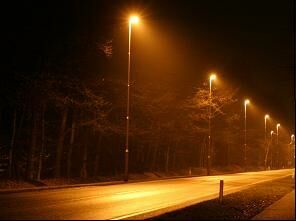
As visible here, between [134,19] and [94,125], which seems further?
[134,19]

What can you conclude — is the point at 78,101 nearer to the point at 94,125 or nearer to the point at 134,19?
the point at 94,125

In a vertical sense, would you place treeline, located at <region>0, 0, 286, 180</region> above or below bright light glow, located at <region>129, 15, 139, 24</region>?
below

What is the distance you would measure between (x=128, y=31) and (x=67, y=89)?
7383 millimetres

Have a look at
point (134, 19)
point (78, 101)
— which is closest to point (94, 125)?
point (78, 101)

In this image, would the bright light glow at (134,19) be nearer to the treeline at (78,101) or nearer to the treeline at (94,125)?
the treeline at (78,101)

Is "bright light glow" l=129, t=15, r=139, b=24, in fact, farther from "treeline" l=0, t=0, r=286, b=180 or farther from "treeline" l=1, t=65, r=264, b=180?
"treeline" l=1, t=65, r=264, b=180

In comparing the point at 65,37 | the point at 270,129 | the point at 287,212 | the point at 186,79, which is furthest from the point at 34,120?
the point at 270,129

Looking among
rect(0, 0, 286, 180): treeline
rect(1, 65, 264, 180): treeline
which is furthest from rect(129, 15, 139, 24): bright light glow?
rect(1, 65, 264, 180): treeline

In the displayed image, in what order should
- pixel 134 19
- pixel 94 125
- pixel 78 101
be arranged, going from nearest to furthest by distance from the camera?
pixel 78 101 < pixel 94 125 < pixel 134 19

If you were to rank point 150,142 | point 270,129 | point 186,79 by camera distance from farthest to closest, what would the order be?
1. point 270,129
2. point 186,79
3. point 150,142

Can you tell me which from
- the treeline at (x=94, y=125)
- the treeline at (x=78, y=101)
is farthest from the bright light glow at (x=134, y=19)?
the treeline at (x=94, y=125)

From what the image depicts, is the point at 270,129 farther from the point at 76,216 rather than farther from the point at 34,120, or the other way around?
the point at 76,216

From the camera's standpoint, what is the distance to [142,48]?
4553 cm

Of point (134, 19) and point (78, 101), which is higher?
point (134, 19)
